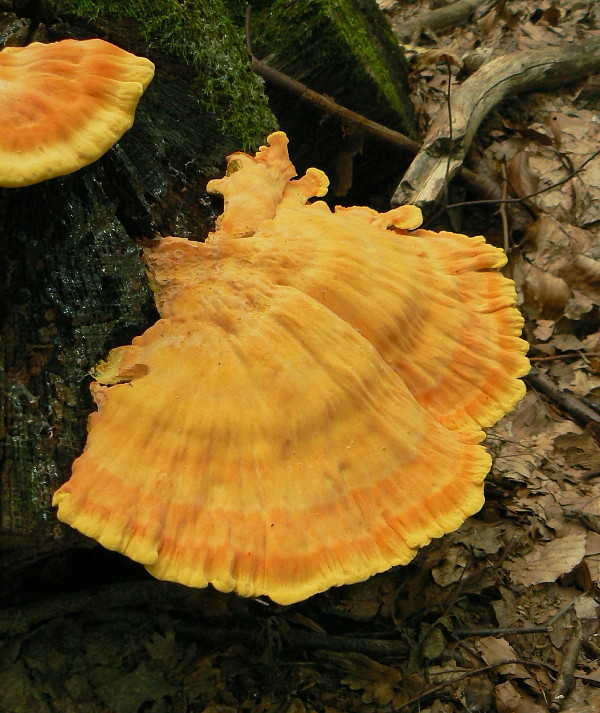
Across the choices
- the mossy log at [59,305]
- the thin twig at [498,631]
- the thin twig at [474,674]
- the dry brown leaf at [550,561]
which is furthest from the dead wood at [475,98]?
the thin twig at [474,674]

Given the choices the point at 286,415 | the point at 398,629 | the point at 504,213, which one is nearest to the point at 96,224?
the point at 286,415

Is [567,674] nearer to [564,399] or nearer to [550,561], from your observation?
[550,561]

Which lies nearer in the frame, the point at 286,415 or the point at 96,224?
the point at 286,415

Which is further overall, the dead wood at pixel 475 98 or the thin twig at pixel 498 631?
the dead wood at pixel 475 98

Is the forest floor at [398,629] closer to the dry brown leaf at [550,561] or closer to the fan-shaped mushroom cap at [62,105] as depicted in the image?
the dry brown leaf at [550,561]

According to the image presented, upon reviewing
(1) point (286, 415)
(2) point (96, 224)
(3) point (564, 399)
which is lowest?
(3) point (564, 399)

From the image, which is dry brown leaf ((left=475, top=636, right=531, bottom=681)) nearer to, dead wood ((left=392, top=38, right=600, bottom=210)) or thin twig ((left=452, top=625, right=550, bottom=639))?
thin twig ((left=452, top=625, right=550, bottom=639))

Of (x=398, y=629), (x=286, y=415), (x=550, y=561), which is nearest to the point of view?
(x=286, y=415)
